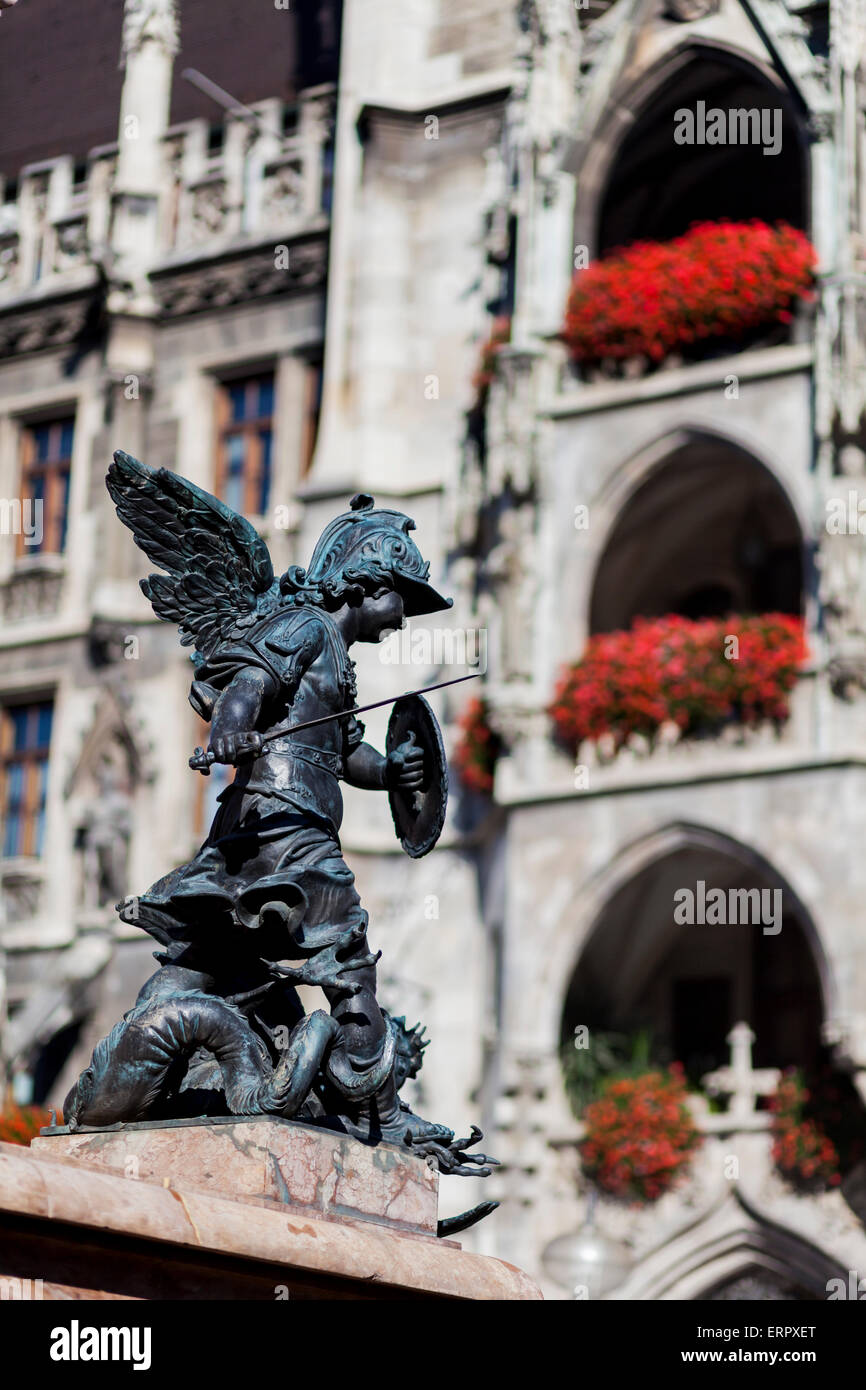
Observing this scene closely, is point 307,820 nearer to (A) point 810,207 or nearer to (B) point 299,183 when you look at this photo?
(A) point 810,207

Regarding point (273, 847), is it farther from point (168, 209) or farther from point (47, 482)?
point (47, 482)

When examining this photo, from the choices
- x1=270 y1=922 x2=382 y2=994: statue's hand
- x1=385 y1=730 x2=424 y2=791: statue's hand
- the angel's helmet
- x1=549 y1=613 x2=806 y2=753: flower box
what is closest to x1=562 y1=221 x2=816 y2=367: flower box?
x1=549 y1=613 x2=806 y2=753: flower box

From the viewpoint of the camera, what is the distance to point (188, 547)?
6.71 m

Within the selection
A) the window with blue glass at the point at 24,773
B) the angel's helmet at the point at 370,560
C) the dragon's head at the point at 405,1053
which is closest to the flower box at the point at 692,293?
the window with blue glass at the point at 24,773

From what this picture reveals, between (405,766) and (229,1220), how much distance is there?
171 centimetres

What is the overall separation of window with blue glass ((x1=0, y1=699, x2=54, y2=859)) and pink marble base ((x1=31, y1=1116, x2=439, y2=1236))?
15783 mm

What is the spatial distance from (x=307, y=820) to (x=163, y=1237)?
1.49 meters

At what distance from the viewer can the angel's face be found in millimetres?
6871

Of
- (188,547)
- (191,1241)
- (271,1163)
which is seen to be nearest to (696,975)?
(188,547)

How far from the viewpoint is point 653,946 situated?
61.2ft

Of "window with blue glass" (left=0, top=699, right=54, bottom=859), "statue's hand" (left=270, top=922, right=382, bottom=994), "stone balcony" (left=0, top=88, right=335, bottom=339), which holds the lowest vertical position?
"statue's hand" (left=270, top=922, right=382, bottom=994)

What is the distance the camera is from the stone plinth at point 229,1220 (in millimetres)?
5109

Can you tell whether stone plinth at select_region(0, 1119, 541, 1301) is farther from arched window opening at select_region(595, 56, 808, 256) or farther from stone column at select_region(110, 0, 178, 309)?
stone column at select_region(110, 0, 178, 309)
